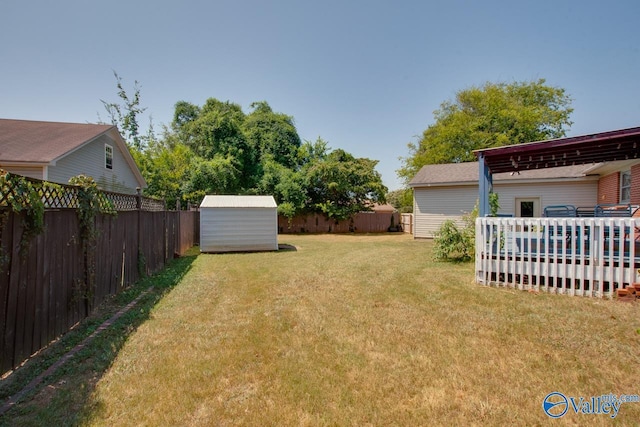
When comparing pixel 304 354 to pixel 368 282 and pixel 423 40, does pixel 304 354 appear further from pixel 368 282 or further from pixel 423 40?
pixel 423 40

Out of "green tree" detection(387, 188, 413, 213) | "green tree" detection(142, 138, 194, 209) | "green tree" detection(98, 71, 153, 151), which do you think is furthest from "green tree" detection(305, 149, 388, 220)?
"green tree" detection(98, 71, 153, 151)

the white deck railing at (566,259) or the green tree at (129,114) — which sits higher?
the green tree at (129,114)

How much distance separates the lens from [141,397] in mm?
2436

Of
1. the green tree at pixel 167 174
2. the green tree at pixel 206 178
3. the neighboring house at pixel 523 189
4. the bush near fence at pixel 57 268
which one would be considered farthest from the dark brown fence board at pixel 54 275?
the green tree at pixel 167 174

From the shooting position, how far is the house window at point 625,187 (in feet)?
32.2

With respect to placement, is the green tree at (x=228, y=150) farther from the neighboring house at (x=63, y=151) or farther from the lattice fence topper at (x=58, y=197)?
the lattice fence topper at (x=58, y=197)

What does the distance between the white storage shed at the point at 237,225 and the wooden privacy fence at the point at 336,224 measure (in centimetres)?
1082

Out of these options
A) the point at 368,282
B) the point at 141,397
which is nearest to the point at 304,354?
the point at 141,397

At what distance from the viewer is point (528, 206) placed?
14352 millimetres

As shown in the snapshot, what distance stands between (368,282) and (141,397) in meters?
4.50

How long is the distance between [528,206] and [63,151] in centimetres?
1955

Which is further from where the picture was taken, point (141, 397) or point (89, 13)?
point (89, 13)

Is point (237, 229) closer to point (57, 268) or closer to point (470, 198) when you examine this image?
point (57, 268)

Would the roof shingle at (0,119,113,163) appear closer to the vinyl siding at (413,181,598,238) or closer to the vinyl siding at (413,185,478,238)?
the vinyl siding at (413,181,598,238)
